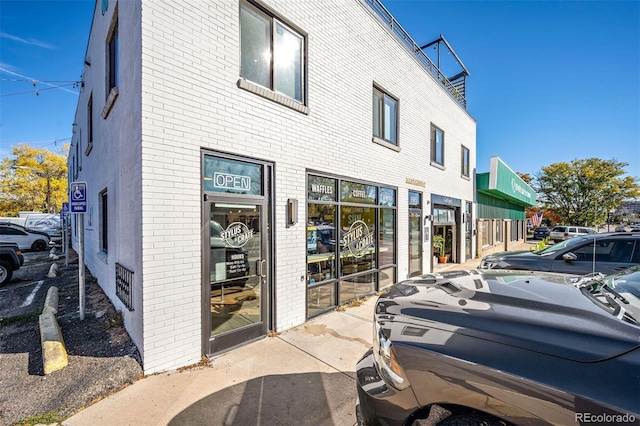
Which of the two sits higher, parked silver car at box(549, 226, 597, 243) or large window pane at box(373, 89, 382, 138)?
large window pane at box(373, 89, 382, 138)

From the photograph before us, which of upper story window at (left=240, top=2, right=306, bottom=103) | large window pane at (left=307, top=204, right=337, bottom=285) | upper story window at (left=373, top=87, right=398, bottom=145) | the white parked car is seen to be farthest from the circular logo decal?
the white parked car

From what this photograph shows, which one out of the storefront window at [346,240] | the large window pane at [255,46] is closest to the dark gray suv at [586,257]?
the storefront window at [346,240]

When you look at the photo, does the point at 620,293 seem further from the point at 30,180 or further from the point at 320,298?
the point at 30,180

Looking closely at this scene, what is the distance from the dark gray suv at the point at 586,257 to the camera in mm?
5391

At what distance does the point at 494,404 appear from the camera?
1.43 metres

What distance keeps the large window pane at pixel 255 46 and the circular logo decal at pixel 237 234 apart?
2340 mm

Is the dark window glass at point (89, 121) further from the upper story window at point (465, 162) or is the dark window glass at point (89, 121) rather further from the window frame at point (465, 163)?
the upper story window at point (465, 162)

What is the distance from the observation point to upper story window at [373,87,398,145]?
7234mm

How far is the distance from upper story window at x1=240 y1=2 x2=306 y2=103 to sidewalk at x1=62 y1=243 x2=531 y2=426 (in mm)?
4129

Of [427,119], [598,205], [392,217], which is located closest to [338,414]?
[392,217]

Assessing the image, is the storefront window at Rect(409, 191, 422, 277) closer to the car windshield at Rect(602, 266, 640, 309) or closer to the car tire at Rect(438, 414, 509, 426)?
the car windshield at Rect(602, 266, 640, 309)

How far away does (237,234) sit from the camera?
4.16m

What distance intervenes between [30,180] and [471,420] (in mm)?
40409

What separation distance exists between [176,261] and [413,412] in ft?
9.87
